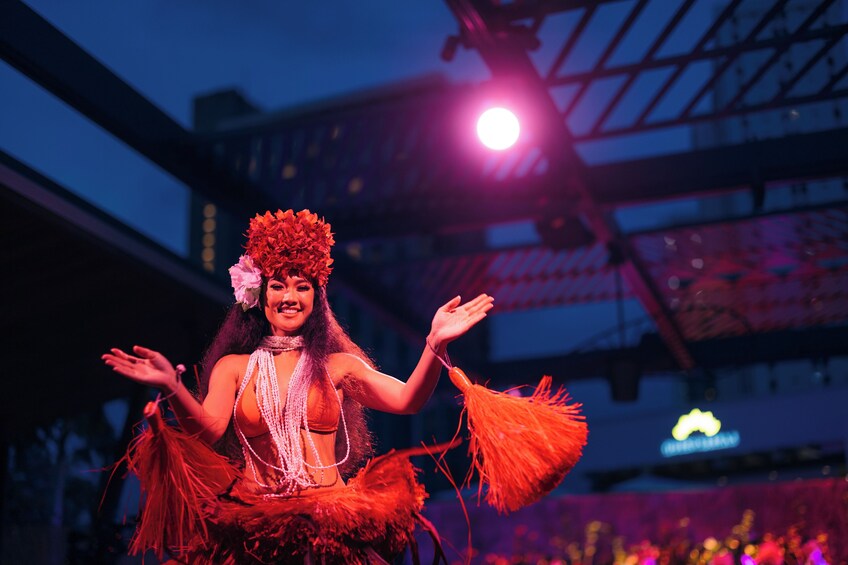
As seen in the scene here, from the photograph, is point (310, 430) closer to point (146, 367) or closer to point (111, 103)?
point (146, 367)

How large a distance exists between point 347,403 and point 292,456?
1.13 ft

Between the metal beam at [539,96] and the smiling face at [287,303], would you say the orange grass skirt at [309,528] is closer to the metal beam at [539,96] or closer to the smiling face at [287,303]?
the smiling face at [287,303]

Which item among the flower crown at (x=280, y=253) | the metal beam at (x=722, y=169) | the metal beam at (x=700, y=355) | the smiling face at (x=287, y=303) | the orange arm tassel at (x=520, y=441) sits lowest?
the orange arm tassel at (x=520, y=441)

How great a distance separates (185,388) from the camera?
2623 mm

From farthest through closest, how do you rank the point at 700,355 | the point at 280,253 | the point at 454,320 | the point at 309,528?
the point at 700,355
the point at 280,253
the point at 454,320
the point at 309,528

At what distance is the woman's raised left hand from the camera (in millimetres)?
2764

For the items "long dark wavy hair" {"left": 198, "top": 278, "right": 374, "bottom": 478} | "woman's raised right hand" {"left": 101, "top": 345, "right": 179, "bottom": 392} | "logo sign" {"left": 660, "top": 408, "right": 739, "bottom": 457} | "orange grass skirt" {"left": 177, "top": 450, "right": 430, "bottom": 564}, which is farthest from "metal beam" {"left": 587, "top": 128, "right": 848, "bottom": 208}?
"logo sign" {"left": 660, "top": 408, "right": 739, "bottom": 457}

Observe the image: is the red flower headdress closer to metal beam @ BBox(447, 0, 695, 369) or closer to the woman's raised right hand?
the woman's raised right hand

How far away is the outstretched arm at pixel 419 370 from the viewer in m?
2.78

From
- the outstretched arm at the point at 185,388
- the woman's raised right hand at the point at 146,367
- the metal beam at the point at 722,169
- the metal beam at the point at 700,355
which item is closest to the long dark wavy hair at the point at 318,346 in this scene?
the outstretched arm at the point at 185,388

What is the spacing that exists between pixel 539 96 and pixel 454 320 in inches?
137

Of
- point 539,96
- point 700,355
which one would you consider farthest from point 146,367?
point 700,355

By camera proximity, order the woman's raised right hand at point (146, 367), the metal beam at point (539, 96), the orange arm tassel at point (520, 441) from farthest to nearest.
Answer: the metal beam at point (539, 96) → the orange arm tassel at point (520, 441) → the woman's raised right hand at point (146, 367)

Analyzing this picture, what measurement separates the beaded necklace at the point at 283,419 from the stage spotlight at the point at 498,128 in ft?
11.0
